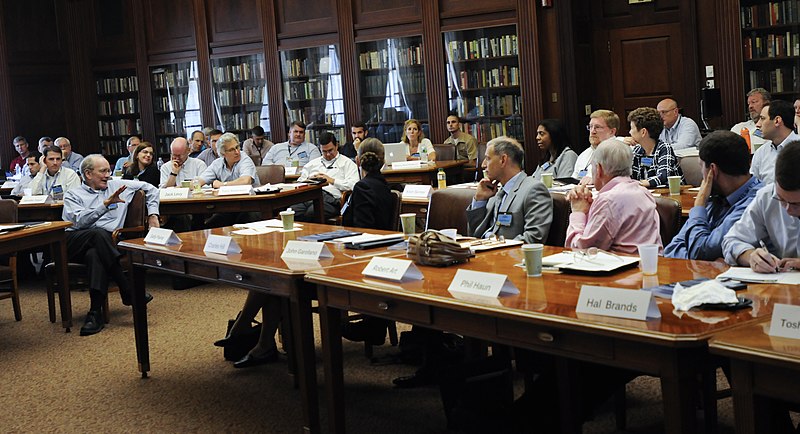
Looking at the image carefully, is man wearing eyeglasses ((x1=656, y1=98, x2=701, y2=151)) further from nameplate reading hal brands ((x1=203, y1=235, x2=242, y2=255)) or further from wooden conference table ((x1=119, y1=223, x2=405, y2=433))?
nameplate reading hal brands ((x1=203, y1=235, x2=242, y2=255))

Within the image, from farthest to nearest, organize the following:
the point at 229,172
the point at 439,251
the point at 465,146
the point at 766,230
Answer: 1. the point at 465,146
2. the point at 229,172
3. the point at 439,251
4. the point at 766,230

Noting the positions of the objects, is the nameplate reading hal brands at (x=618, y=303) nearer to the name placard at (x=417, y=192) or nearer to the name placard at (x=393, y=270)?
the name placard at (x=393, y=270)

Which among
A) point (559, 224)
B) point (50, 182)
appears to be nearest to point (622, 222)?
point (559, 224)

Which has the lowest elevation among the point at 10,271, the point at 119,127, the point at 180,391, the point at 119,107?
Answer: the point at 180,391

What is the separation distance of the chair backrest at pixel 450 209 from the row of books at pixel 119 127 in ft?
34.3

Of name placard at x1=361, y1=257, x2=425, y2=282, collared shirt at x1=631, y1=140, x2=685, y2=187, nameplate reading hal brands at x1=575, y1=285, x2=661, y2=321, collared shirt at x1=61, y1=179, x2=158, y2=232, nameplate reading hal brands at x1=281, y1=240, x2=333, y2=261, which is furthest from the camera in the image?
collared shirt at x1=61, y1=179, x2=158, y2=232

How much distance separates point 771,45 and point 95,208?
7146 millimetres

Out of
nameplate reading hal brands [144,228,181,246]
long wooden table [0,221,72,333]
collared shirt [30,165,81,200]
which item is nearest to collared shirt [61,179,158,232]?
long wooden table [0,221,72,333]

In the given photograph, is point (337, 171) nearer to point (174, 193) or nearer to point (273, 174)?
point (273, 174)

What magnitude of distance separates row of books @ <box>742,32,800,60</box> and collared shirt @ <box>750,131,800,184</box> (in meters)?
3.58

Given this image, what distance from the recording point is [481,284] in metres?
3.03

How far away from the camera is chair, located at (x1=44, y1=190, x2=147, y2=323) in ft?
22.3

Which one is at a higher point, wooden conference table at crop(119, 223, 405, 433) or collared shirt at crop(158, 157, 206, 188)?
collared shirt at crop(158, 157, 206, 188)

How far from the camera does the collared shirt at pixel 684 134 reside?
8961 mm
